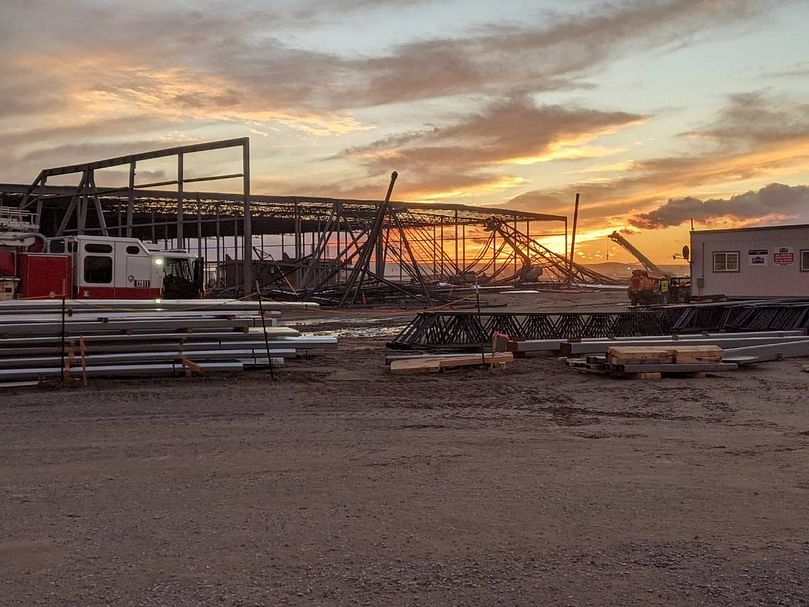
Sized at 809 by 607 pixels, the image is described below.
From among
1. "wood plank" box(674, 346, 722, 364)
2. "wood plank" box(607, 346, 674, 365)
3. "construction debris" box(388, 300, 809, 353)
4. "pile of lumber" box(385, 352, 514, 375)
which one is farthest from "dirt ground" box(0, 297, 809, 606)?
"construction debris" box(388, 300, 809, 353)

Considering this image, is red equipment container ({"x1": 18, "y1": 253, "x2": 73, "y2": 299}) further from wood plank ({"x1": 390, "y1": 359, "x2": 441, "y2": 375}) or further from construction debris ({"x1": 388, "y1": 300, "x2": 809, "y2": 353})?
wood plank ({"x1": 390, "y1": 359, "x2": 441, "y2": 375})

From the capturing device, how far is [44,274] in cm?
1866

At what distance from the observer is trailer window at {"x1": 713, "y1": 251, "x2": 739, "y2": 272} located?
2738cm

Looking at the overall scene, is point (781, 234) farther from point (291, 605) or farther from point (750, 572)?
point (291, 605)

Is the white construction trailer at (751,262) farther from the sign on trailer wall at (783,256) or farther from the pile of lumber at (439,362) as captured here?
the pile of lumber at (439,362)

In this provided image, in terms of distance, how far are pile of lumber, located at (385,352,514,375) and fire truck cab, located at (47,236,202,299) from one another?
926 centimetres

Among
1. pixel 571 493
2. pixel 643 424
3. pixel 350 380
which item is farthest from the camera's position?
pixel 350 380

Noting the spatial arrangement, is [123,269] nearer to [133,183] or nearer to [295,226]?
[133,183]

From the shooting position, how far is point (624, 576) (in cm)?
440

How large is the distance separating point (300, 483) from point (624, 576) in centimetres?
291

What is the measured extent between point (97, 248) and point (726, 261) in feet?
70.8

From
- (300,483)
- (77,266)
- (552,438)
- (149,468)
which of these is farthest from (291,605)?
(77,266)

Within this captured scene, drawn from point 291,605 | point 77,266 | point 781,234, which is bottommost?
point 291,605

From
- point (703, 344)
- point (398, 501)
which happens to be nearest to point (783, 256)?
point (703, 344)
